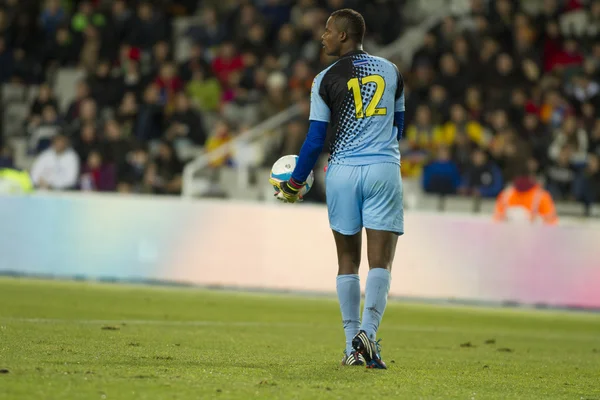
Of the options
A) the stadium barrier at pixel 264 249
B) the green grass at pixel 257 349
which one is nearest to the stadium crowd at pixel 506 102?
the stadium barrier at pixel 264 249

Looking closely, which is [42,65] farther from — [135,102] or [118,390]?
[118,390]

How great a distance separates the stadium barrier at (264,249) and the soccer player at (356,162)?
7764 millimetres

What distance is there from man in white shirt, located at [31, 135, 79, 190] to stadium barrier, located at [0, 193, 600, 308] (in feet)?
10.7

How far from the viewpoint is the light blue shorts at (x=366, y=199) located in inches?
278

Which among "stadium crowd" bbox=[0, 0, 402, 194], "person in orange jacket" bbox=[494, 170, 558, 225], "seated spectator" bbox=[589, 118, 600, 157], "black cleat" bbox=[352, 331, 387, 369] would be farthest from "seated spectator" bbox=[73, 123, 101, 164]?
"black cleat" bbox=[352, 331, 387, 369]

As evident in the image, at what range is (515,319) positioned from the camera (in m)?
13.4

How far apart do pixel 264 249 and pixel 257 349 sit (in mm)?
7185

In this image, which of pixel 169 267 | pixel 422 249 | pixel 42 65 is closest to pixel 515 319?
pixel 422 249

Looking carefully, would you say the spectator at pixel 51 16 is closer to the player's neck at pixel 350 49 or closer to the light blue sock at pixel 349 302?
the player's neck at pixel 350 49

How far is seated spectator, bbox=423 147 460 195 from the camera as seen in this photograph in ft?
58.8

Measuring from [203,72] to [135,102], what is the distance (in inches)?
55.3

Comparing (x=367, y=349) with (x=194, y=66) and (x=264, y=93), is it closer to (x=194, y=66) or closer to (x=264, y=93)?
(x=264, y=93)

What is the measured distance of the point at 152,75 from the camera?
22188 millimetres

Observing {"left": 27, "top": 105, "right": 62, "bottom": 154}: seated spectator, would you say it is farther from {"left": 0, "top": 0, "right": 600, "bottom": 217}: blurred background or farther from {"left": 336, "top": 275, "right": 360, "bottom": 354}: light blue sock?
{"left": 336, "top": 275, "right": 360, "bottom": 354}: light blue sock
